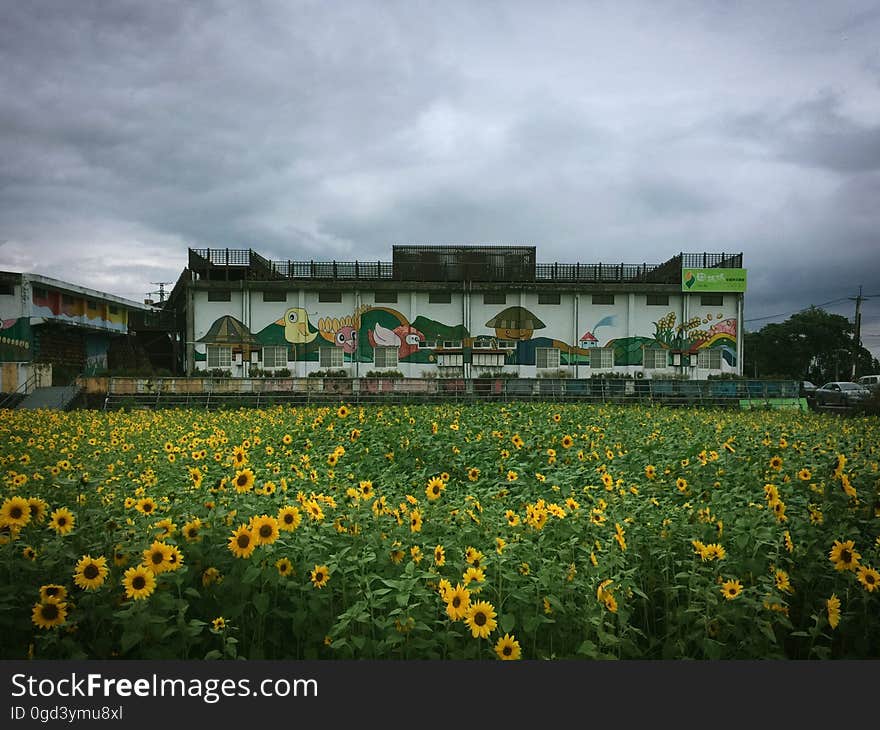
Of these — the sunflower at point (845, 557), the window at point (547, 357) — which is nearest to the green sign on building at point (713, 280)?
the window at point (547, 357)

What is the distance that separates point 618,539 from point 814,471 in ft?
8.49

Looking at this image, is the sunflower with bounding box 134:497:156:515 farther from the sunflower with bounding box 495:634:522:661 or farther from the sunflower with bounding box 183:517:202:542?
the sunflower with bounding box 495:634:522:661

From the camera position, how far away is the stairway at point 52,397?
1305cm

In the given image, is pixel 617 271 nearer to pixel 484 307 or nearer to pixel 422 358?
pixel 484 307

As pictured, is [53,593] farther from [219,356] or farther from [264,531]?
[219,356]

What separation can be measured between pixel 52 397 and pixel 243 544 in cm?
1502

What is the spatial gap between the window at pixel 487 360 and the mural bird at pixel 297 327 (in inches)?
298

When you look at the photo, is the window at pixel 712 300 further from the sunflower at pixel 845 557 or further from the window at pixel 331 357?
the sunflower at pixel 845 557

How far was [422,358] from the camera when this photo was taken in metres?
28.0

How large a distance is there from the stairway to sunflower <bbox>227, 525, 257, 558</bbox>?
39.5ft

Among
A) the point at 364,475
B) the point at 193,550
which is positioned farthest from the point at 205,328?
the point at 193,550

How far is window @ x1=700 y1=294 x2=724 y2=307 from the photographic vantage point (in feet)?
93.5

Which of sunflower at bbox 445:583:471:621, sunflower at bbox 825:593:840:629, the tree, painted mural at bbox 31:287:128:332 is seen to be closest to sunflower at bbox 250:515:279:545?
sunflower at bbox 445:583:471:621

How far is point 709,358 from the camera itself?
2861cm
